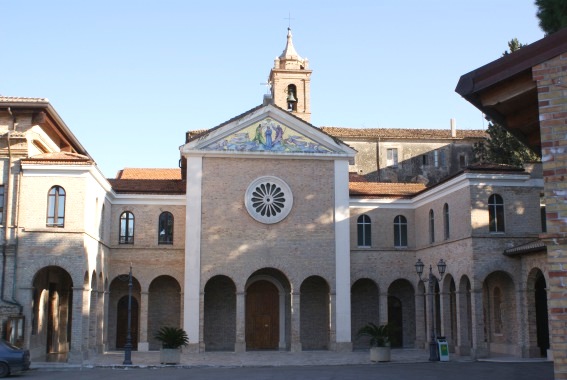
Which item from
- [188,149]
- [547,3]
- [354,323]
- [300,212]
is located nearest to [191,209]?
[188,149]

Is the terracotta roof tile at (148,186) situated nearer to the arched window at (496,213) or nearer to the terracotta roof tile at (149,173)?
the terracotta roof tile at (149,173)

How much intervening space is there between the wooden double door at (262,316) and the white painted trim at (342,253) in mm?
3574

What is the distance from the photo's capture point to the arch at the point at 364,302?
118 ft

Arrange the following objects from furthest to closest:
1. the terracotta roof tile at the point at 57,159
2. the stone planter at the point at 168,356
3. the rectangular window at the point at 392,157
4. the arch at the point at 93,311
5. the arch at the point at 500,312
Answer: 1. the rectangular window at the point at 392,157
2. the arch at the point at 500,312
3. the arch at the point at 93,311
4. the terracotta roof tile at the point at 57,159
5. the stone planter at the point at 168,356

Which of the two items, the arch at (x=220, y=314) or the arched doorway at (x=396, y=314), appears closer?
the arch at (x=220, y=314)

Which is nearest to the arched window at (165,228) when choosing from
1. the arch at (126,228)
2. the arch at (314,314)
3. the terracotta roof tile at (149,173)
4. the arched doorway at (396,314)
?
the arch at (126,228)

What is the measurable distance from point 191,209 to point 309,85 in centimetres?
1526

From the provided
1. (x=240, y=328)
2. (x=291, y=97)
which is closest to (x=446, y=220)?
(x=240, y=328)

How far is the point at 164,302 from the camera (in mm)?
34531

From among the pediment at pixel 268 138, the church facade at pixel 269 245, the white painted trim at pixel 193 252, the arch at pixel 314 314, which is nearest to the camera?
the church facade at pixel 269 245

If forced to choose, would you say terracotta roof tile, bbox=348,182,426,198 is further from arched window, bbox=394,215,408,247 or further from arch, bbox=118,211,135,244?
arch, bbox=118,211,135,244

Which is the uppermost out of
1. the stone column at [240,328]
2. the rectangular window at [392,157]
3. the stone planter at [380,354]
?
the rectangular window at [392,157]

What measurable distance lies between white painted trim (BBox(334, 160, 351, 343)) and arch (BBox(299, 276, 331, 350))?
159 cm

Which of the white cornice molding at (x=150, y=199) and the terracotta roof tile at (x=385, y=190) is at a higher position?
the terracotta roof tile at (x=385, y=190)
